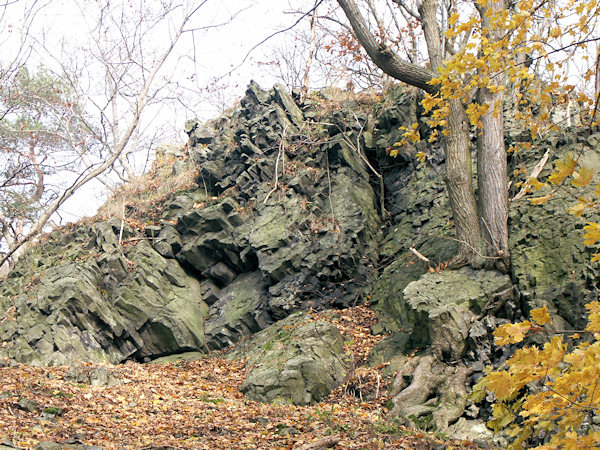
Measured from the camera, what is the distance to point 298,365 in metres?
8.44

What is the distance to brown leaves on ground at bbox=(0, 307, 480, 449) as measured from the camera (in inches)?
221

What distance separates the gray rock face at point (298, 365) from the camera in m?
8.17

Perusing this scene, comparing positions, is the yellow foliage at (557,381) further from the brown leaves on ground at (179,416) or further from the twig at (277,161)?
the twig at (277,161)

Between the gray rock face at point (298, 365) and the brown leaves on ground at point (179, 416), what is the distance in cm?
27

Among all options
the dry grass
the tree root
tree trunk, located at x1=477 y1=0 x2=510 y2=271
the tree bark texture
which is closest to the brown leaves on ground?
the tree root

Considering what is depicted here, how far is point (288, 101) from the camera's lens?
15.4m

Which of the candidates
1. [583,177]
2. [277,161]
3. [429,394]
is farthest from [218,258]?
[583,177]

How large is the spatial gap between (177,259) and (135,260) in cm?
119

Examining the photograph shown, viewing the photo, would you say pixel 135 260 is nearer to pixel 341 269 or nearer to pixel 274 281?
pixel 274 281

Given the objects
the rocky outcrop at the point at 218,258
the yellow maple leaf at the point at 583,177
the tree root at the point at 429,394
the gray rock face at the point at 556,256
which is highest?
the rocky outcrop at the point at 218,258

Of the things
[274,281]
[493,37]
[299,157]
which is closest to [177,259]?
[274,281]

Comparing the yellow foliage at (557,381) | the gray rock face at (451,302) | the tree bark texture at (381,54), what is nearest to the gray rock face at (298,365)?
the gray rock face at (451,302)

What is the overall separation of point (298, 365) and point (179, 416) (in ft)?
7.53

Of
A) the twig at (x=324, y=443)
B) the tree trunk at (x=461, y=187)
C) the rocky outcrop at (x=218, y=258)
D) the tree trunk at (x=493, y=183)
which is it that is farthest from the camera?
the rocky outcrop at (x=218, y=258)
